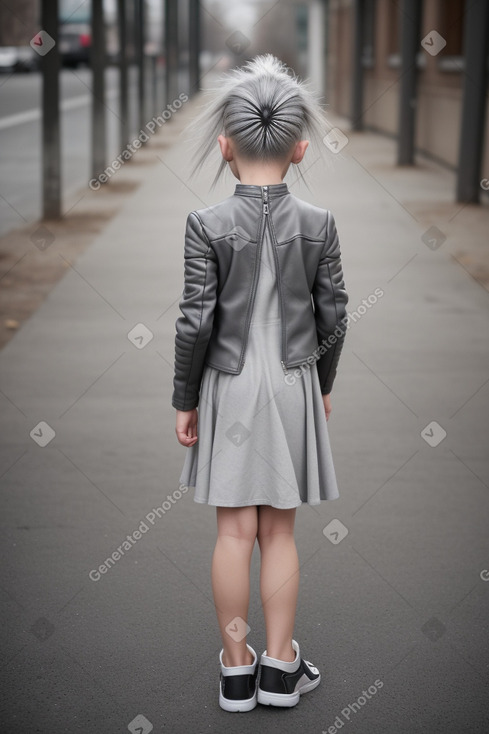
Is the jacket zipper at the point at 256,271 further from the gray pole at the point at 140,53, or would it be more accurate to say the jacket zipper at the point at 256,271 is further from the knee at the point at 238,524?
the gray pole at the point at 140,53

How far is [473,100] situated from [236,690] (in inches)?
472

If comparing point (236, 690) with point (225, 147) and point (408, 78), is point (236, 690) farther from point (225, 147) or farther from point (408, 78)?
point (408, 78)

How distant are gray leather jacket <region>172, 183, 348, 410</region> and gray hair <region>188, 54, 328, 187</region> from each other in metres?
0.12

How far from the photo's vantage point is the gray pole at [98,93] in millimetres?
16391

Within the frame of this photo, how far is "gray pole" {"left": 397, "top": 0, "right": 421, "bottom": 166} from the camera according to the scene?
1838 centimetres


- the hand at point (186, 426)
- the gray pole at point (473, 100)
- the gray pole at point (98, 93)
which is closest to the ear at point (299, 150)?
the hand at point (186, 426)

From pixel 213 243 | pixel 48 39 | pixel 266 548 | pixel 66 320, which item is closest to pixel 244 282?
pixel 213 243

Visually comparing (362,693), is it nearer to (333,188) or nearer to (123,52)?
(333,188)

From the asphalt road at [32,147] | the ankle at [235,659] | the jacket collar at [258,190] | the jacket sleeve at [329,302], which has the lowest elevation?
the asphalt road at [32,147]

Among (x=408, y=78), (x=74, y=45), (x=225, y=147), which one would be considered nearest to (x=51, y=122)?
(x=408, y=78)

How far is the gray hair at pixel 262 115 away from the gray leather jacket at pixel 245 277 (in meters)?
0.12

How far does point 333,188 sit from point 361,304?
868 cm

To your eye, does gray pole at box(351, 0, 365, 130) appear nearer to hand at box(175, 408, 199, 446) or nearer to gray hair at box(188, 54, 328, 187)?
gray hair at box(188, 54, 328, 187)

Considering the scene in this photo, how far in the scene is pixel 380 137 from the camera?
90.2 feet
